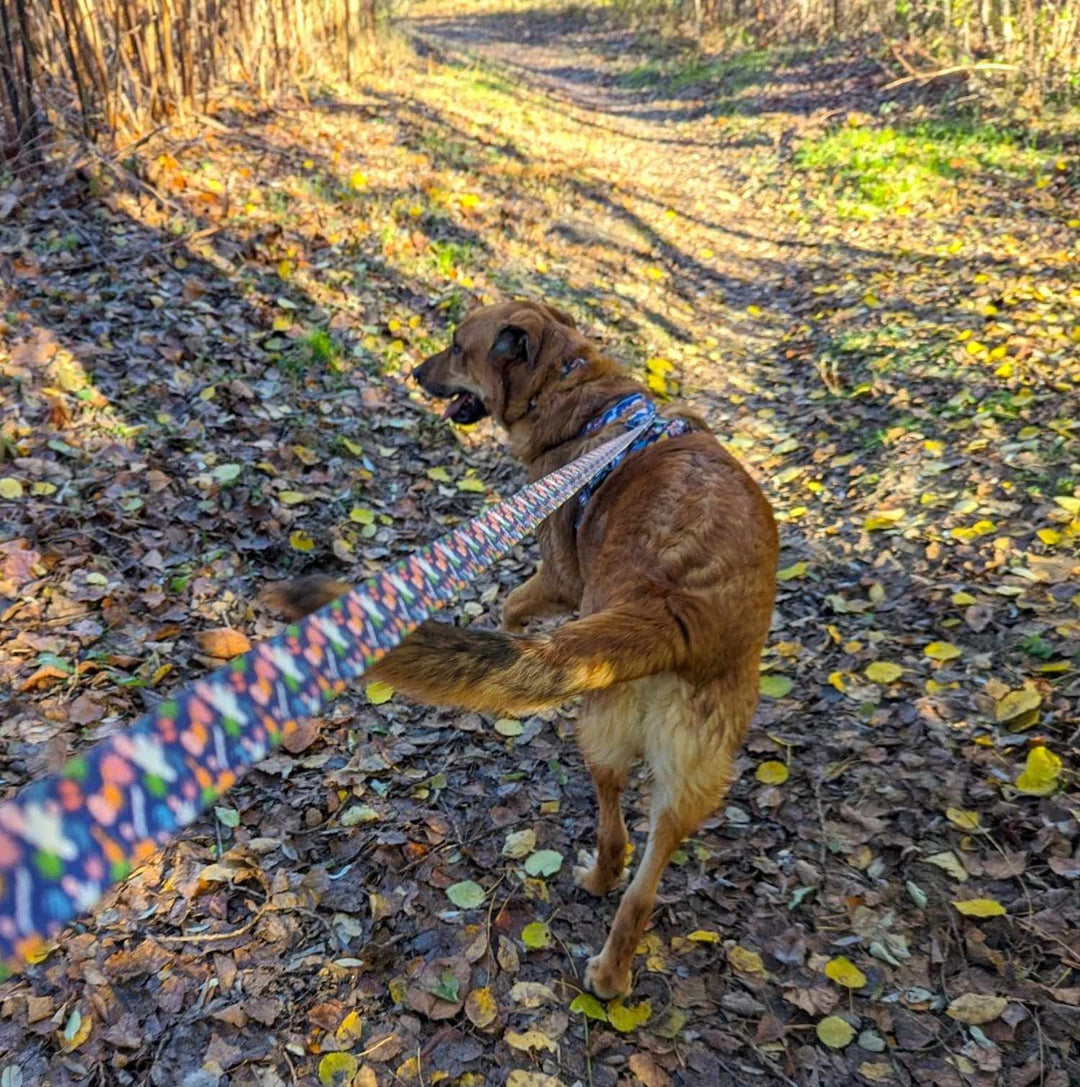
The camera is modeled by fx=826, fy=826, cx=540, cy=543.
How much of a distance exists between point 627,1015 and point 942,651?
88.9 inches

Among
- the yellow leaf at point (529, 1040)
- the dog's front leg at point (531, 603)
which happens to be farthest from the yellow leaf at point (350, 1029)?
the dog's front leg at point (531, 603)

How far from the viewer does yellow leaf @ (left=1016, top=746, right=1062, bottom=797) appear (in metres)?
3.10

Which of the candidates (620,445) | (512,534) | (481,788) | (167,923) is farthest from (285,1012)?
(620,445)

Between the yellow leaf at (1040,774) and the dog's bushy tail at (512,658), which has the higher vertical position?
the dog's bushy tail at (512,658)

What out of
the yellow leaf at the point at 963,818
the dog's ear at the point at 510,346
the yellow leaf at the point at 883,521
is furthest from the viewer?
the yellow leaf at the point at 883,521

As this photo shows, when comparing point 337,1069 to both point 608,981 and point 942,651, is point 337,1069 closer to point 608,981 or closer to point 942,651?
point 608,981

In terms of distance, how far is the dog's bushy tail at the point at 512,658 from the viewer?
1643 millimetres

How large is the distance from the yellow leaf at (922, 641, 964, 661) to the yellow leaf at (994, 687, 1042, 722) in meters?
0.36

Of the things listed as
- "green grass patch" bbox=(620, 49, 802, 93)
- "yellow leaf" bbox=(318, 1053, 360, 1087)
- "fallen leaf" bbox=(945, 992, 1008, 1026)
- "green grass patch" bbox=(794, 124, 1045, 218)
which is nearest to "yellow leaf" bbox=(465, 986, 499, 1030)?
"yellow leaf" bbox=(318, 1053, 360, 1087)

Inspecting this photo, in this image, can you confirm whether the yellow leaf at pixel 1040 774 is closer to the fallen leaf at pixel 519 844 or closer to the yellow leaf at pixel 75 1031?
the fallen leaf at pixel 519 844

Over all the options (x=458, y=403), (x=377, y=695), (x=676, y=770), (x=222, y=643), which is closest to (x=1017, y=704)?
(x=676, y=770)

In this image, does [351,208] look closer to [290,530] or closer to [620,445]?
[290,530]

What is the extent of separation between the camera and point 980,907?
281 cm

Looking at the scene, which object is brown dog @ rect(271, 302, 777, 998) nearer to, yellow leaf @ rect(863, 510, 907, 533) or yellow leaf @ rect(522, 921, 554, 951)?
yellow leaf @ rect(522, 921, 554, 951)
